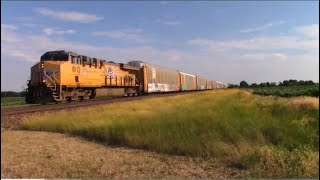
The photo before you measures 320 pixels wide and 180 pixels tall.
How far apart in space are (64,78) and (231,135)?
14.4m

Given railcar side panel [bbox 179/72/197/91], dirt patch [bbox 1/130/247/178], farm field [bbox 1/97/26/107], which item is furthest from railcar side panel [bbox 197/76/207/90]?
dirt patch [bbox 1/130/247/178]

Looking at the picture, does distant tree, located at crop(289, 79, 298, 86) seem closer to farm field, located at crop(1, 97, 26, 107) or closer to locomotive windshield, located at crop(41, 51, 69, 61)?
farm field, located at crop(1, 97, 26, 107)

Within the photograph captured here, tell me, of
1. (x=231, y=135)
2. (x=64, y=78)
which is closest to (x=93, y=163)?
(x=231, y=135)

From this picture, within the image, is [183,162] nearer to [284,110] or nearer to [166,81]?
[284,110]

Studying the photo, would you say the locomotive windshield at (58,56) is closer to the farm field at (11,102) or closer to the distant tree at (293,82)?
the farm field at (11,102)

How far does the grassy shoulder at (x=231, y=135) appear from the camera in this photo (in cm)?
691

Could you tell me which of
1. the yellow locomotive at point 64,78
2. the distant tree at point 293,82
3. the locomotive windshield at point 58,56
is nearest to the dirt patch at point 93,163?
the yellow locomotive at point 64,78

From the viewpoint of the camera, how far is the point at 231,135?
9.10m

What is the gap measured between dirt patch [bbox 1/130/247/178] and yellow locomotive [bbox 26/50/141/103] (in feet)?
38.7

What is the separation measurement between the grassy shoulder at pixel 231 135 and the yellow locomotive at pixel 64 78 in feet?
26.5

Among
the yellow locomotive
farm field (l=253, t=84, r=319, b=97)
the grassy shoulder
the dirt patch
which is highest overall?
the yellow locomotive

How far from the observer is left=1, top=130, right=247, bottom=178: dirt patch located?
21.6ft

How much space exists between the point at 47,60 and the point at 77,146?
560 inches

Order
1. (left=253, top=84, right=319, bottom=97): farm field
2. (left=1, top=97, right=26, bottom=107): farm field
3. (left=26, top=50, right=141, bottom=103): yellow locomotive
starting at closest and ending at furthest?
(left=26, top=50, right=141, bottom=103): yellow locomotive
(left=1, top=97, right=26, bottom=107): farm field
(left=253, top=84, right=319, bottom=97): farm field
